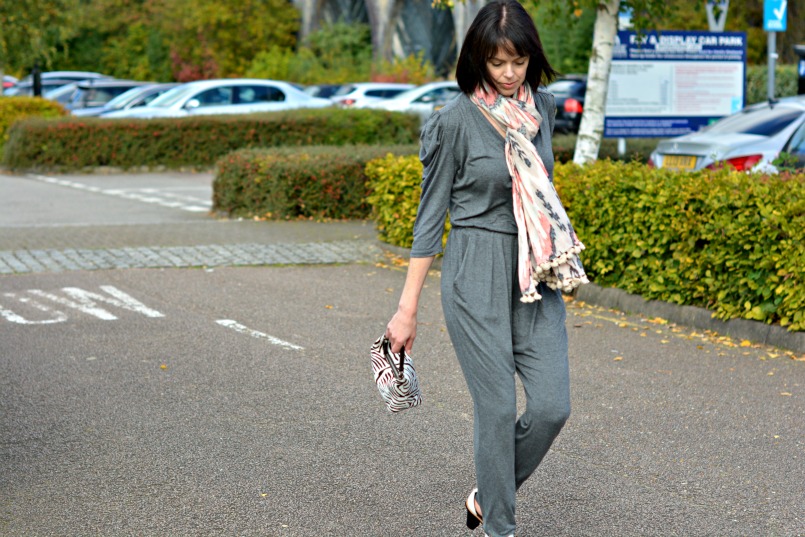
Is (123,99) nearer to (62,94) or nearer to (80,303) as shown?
(62,94)

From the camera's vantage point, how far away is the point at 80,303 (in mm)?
9625

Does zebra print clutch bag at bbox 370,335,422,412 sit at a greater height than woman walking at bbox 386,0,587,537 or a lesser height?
lesser

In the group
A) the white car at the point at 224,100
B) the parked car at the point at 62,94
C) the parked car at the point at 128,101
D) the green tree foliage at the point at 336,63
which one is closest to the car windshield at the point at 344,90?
the parked car at the point at 128,101

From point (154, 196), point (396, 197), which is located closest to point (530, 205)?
point (396, 197)

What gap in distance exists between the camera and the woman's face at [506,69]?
3711mm

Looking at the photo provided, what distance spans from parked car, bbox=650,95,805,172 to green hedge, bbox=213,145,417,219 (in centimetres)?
367

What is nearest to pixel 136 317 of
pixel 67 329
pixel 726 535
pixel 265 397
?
→ pixel 67 329

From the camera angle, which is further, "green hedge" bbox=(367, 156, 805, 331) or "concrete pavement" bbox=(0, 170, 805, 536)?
"green hedge" bbox=(367, 156, 805, 331)

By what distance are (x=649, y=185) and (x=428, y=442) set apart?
13.7 feet

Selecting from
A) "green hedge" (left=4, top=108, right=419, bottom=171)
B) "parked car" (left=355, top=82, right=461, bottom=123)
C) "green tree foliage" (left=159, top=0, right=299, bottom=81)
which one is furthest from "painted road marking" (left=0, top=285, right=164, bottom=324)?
"green tree foliage" (left=159, top=0, right=299, bottom=81)

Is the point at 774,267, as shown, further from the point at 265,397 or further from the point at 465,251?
the point at 465,251

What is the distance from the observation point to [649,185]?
9211 millimetres

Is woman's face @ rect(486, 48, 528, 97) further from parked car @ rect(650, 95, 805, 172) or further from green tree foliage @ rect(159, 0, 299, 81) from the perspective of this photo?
green tree foliage @ rect(159, 0, 299, 81)

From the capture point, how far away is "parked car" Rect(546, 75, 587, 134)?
26.8m
